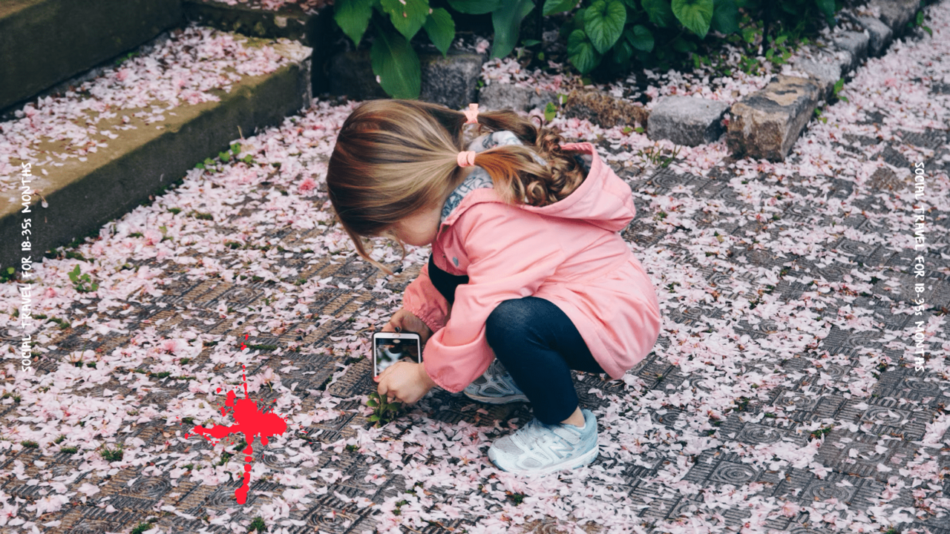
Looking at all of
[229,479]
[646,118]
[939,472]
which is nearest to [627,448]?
[939,472]

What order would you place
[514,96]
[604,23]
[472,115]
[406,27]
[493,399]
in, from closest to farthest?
[472,115] → [493,399] → [406,27] → [604,23] → [514,96]

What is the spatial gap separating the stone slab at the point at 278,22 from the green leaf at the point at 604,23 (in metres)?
1.47

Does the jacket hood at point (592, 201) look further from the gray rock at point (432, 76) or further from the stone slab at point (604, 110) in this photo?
the gray rock at point (432, 76)

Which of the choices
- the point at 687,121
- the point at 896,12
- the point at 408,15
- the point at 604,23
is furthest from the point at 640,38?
the point at 896,12

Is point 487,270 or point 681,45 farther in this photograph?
point 681,45

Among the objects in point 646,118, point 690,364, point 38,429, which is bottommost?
point 38,429

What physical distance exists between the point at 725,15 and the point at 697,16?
313 mm

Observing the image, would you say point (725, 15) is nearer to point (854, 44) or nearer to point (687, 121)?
point (687, 121)

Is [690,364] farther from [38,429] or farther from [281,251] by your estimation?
[38,429]

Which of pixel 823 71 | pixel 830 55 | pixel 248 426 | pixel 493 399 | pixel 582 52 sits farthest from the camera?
pixel 830 55

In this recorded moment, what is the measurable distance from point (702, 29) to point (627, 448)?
8.66 ft

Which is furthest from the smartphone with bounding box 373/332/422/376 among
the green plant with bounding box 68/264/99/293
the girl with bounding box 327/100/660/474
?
the green plant with bounding box 68/264/99/293

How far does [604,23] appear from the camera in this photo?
4.15m

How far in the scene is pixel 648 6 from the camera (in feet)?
13.9
